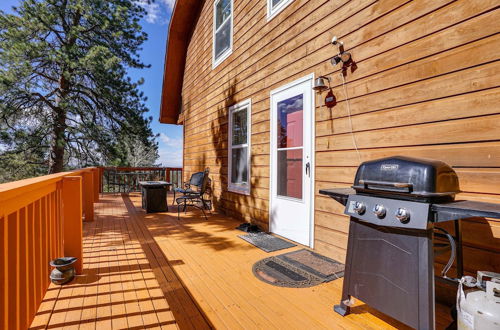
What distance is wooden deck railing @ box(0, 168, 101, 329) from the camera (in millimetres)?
1201

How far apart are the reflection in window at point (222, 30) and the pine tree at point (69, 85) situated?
4477 millimetres

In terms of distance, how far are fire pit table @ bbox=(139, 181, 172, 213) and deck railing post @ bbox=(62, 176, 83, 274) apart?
283cm

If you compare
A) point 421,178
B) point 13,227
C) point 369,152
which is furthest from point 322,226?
point 13,227

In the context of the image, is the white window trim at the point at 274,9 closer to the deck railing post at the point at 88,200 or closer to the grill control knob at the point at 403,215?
the grill control knob at the point at 403,215

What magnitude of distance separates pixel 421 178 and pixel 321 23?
224cm

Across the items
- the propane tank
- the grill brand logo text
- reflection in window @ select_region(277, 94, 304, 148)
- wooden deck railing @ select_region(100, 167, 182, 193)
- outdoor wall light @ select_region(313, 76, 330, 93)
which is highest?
outdoor wall light @ select_region(313, 76, 330, 93)

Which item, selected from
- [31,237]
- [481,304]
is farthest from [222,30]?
[481,304]

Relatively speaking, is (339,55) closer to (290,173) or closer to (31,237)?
(290,173)

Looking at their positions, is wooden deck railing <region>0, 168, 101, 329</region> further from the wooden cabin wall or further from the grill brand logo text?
the wooden cabin wall

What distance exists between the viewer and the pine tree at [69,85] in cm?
792

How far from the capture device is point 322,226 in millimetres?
2811

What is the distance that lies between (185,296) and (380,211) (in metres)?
1.55

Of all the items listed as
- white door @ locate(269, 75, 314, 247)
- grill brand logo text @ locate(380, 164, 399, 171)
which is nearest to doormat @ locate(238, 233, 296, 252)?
white door @ locate(269, 75, 314, 247)

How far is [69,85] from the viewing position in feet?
29.0
